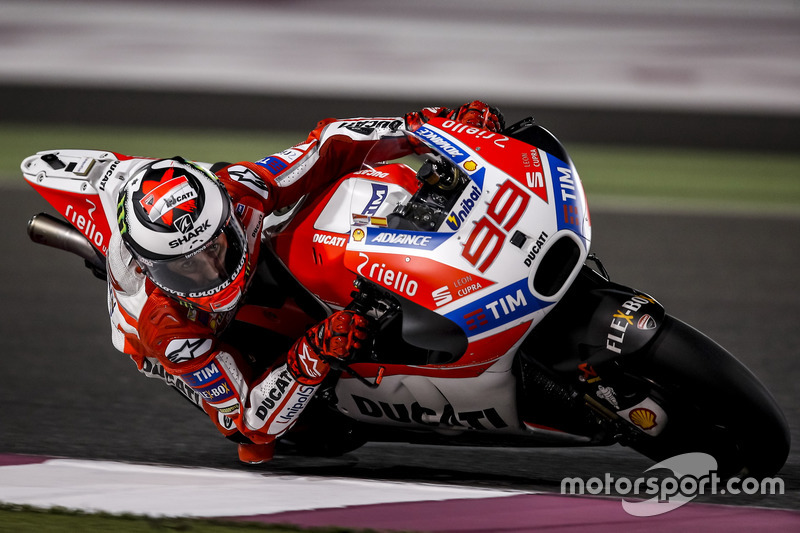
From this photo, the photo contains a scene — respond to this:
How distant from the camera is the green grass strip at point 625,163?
10836 mm

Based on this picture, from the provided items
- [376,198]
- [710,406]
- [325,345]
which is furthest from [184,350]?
[710,406]

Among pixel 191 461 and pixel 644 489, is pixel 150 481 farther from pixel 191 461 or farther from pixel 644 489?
pixel 644 489

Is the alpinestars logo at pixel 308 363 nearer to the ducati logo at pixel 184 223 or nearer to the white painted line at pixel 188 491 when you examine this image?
the white painted line at pixel 188 491

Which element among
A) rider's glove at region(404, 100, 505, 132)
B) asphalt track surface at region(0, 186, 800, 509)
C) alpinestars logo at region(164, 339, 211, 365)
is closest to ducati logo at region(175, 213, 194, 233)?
alpinestars logo at region(164, 339, 211, 365)

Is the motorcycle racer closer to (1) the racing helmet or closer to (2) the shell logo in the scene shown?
(1) the racing helmet

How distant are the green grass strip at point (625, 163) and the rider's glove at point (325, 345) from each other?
7.41m

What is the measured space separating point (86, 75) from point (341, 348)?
41.4ft

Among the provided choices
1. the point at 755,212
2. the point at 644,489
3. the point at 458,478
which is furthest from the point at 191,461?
the point at 755,212

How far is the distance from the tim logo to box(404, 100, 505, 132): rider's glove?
9.1 inches

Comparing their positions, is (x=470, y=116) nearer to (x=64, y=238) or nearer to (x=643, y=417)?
(x=643, y=417)

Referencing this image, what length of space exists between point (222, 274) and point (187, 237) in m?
0.17

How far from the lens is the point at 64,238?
171 inches

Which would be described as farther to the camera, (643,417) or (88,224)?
(88,224)

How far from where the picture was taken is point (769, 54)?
1332 cm
